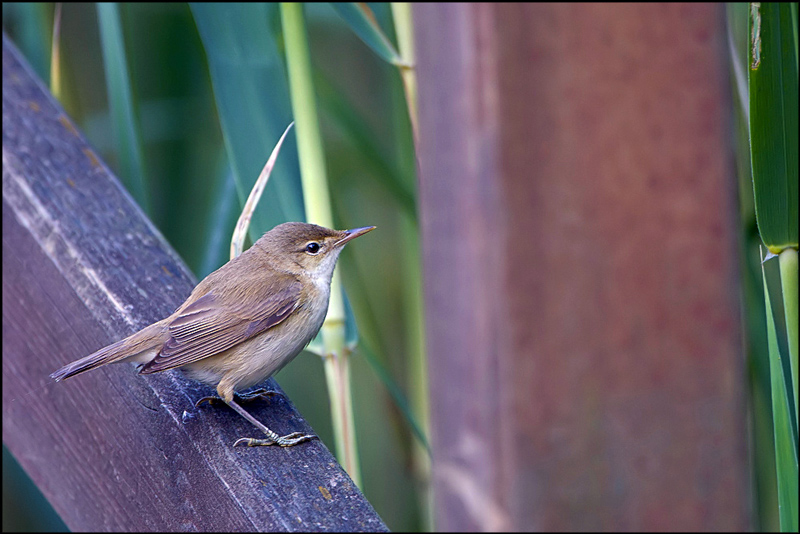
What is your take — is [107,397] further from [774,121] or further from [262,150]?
[774,121]

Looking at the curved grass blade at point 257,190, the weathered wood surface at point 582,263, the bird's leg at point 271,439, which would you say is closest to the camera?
the weathered wood surface at point 582,263

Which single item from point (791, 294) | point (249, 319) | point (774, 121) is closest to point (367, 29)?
point (249, 319)

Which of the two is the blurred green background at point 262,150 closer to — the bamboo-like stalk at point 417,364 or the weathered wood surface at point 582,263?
the bamboo-like stalk at point 417,364

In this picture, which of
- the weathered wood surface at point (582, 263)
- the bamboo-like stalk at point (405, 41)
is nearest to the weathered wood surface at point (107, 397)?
the weathered wood surface at point (582, 263)

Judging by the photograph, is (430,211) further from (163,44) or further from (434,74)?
(163,44)

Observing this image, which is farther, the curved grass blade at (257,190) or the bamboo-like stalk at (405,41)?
the bamboo-like stalk at (405,41)

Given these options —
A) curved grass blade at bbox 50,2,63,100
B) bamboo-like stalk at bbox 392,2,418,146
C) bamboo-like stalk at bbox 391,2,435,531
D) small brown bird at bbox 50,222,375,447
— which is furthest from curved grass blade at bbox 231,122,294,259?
curved grass blade at bbox 50,2,63,100

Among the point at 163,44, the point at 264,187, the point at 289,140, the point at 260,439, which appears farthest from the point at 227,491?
the point at 163,44
